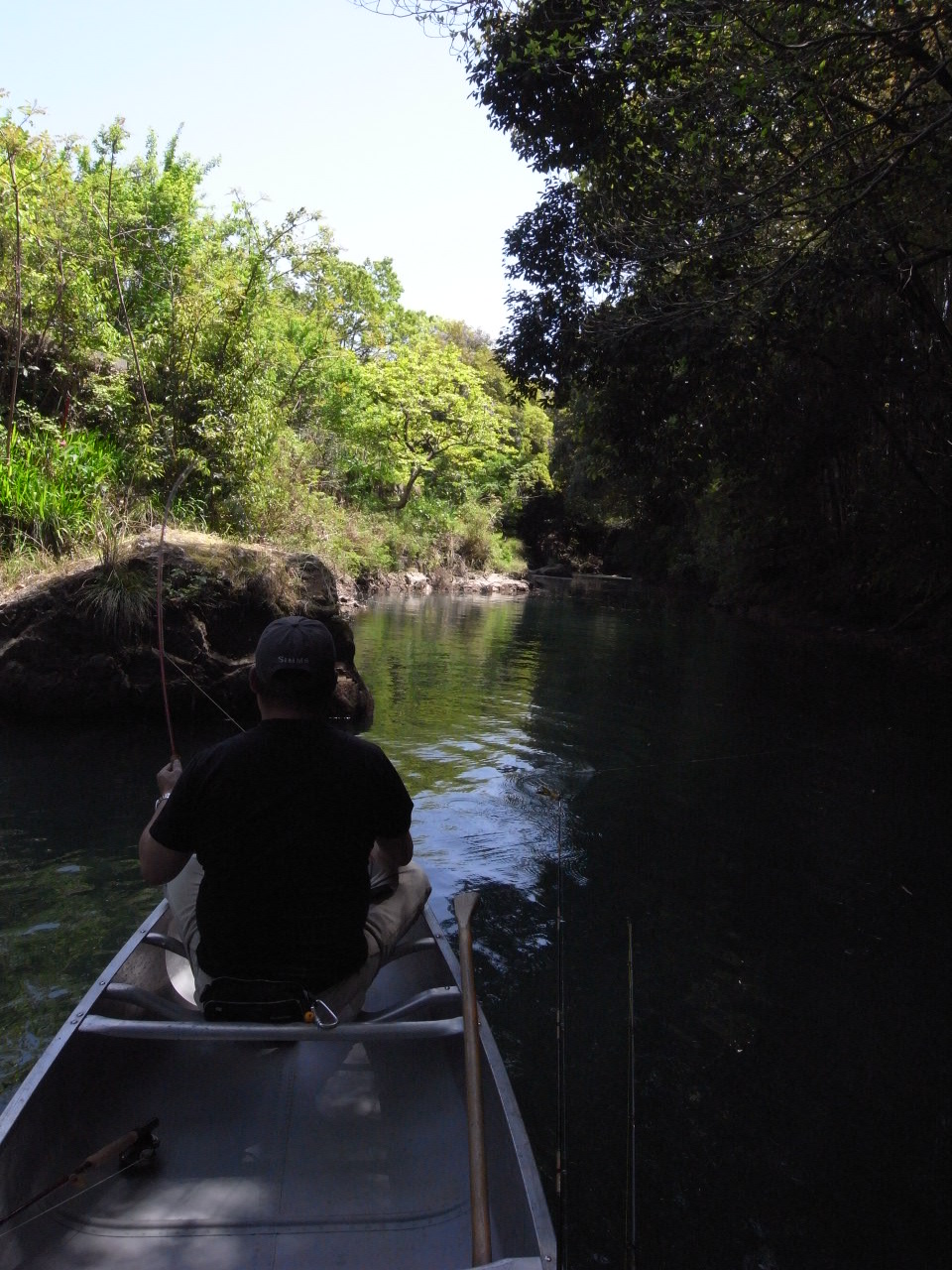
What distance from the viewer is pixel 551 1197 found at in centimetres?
292

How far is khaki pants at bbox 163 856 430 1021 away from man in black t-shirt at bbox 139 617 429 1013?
0.28 feet

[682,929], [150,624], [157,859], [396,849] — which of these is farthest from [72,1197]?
[150,624]

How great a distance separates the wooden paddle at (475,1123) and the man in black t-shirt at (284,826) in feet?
1.21

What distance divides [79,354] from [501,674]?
6514 mm

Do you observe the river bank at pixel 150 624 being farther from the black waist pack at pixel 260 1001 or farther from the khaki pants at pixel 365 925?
the black waist pack at pixel 260 1001

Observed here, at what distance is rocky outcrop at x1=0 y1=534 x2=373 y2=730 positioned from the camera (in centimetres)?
852

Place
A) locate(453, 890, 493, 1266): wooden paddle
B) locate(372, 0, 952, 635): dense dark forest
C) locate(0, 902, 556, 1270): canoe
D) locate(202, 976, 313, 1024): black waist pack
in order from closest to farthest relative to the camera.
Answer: locate(453, 890, 493, 1266): wooden paddle
locate(0, 902, 556, 1270): canoe
locate(202, 976, 313, 1024): black waist pack
locate(372, 0, 952, 635): dense dark forest

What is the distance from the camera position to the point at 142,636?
8.64 meters

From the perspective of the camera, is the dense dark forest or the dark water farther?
the dense dark forest

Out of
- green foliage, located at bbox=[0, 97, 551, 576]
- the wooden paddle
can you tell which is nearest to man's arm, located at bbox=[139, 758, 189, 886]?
the wooden paddle

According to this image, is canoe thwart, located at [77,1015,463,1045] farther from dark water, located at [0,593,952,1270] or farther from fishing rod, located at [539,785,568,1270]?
dark water, located at [0,593,952,1270]

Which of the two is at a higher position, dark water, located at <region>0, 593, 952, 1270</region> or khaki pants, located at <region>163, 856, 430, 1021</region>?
khaki pants, located at <region>163, 856, 430, 1021</region>

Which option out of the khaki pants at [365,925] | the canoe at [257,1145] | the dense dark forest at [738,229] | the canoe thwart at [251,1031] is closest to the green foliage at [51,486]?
the dense dark forest at [738,229]

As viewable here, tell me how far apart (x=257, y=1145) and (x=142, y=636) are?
657cm
